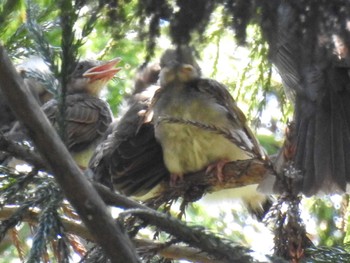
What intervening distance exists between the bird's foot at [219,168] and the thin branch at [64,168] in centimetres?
168

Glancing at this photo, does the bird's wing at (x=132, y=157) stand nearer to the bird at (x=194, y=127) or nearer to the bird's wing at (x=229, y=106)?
the bird at (x=194, y=127)

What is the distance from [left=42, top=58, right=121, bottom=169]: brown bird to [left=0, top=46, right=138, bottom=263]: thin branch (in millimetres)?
2564

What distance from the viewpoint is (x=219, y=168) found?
395 centimetres

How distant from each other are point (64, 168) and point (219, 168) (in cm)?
181

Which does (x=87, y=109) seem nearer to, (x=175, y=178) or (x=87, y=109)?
(x=87, y=109)

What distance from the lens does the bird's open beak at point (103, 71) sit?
211 inches

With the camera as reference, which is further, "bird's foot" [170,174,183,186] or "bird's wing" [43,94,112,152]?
"bird's wing" [43,94,112,152]

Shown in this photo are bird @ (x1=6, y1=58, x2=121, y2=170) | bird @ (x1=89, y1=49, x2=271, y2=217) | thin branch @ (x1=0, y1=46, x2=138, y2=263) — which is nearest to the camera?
thin branch @ (x1=0, y1=46, x2=138, y2=263)

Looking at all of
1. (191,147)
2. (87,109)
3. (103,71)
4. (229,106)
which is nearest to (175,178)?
(191,147)

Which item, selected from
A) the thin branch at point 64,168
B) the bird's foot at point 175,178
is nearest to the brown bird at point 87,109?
the bird's foot at point 175,178

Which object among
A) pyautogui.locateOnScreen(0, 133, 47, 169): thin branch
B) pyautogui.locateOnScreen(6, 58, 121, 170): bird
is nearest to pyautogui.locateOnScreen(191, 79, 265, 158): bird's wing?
pyautogui.locateOnScreen(6, 58, 121, 170): bird

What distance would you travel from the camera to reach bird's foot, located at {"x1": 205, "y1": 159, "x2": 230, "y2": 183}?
392 centimetres

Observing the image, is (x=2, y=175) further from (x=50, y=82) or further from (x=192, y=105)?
(x=192, y=105)

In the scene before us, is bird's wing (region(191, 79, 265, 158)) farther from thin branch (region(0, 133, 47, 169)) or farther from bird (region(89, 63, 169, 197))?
Result: thin branch (region(0, 133, 47, 169))
